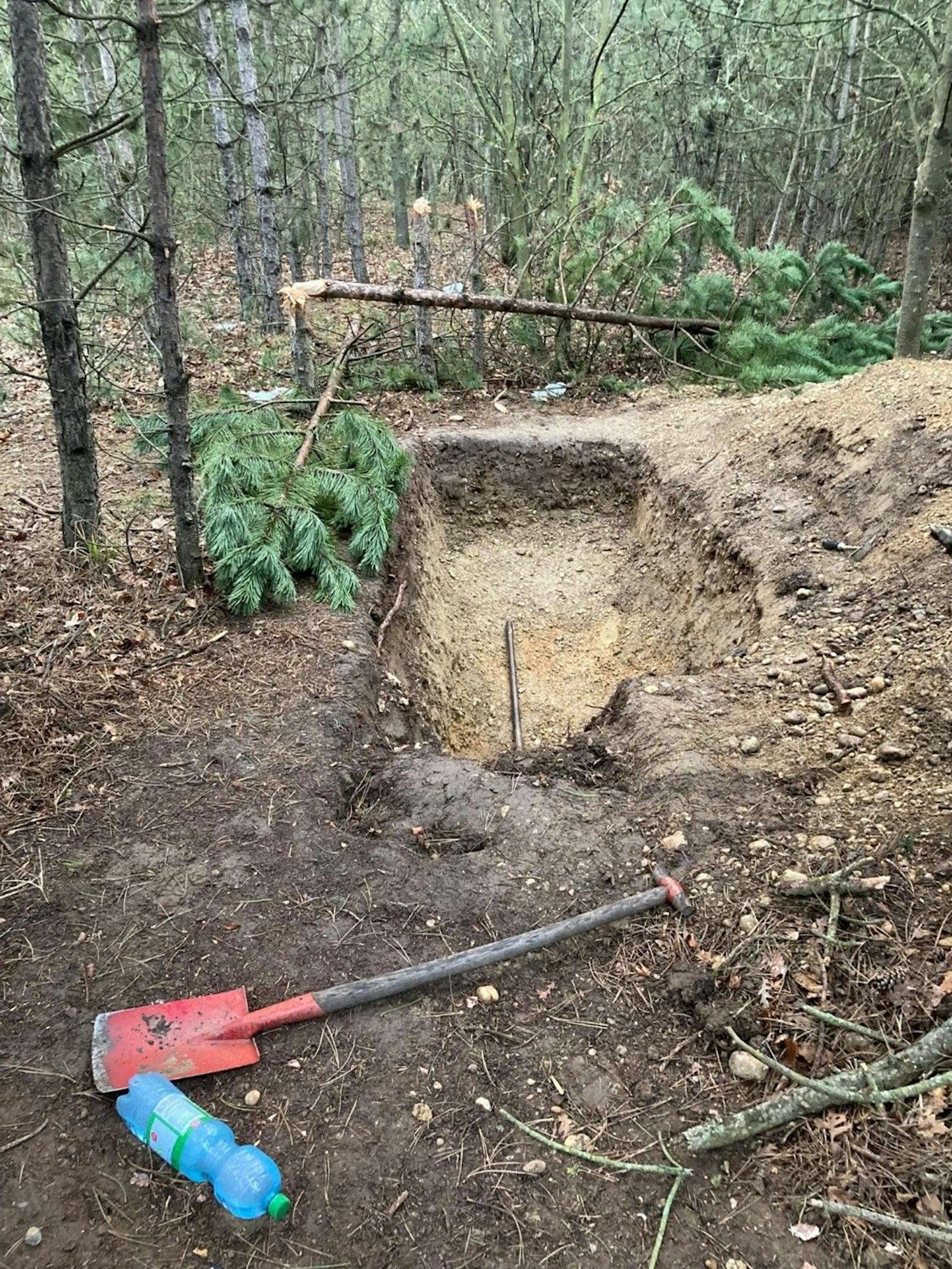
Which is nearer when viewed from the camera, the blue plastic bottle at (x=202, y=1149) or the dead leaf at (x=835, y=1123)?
the blue plastic bottle at (x=202, y=1149)

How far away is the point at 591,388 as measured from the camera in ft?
33.5

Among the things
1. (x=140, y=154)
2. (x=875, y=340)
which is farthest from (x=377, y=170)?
(x=875, y=340)

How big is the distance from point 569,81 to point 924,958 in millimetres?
12118

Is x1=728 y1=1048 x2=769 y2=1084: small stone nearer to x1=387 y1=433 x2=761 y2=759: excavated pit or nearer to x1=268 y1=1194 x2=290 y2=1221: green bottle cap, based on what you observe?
x1=268 y1=1194 x2=290 y2=1221: green bottle cap

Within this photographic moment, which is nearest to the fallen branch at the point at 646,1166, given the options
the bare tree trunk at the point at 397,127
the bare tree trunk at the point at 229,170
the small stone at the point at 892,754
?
the small stone at the point at 892,754

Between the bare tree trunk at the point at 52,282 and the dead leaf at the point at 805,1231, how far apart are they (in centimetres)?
510

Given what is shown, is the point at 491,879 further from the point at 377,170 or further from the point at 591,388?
the point at 377,170

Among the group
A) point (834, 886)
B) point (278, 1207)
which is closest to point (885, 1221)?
point (834, 886)

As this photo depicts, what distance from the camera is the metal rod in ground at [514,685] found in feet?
19.7

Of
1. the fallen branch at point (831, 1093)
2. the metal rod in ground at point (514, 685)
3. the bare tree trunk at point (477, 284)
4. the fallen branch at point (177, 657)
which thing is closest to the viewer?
the fallen branch at point (831, 1093)

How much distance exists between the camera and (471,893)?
3059 mm

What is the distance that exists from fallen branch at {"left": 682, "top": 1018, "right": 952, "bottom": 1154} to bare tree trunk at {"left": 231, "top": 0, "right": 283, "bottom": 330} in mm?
10400

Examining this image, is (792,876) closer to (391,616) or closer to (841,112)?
(391,616)

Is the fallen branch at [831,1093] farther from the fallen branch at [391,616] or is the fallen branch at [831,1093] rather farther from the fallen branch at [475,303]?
the fallen branch at [475,303]
